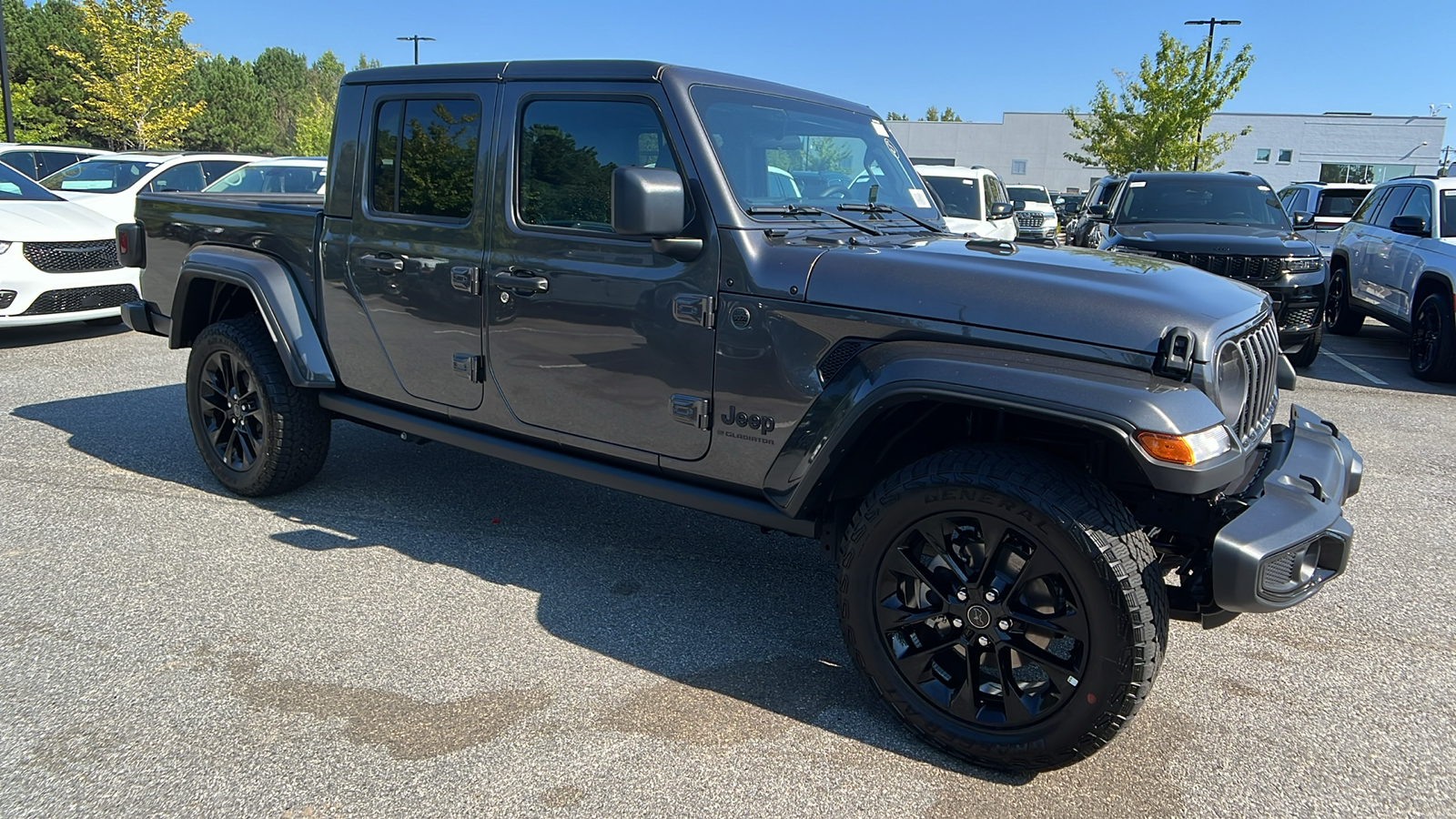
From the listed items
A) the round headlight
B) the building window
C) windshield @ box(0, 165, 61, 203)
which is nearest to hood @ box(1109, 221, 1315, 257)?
the round headlight

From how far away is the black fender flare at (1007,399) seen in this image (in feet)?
7.98

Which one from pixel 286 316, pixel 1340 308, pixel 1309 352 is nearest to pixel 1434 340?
pixel 1309 352

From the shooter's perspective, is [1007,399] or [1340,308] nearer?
[1007,399]

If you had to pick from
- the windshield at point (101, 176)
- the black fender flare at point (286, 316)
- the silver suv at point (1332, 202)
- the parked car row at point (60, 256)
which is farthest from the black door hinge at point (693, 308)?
the silver suv at point (1332, 202)

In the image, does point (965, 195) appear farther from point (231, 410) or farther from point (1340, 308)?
point (231, 410)

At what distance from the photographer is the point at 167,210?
16.3 feet

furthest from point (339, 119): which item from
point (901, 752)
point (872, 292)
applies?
point (901, 752)

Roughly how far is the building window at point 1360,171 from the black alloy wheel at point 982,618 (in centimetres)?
5626

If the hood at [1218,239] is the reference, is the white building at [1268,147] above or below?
above

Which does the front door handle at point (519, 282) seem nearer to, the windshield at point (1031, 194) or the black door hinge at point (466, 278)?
the black door hinge at point (466, 278)

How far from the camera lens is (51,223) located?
857 cm

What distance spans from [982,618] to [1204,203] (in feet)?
27.1

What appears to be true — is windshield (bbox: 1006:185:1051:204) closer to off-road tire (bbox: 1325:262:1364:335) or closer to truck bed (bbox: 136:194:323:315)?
off-road tire (bbox: 1325:262:1364:335)

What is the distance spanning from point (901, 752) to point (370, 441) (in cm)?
408
